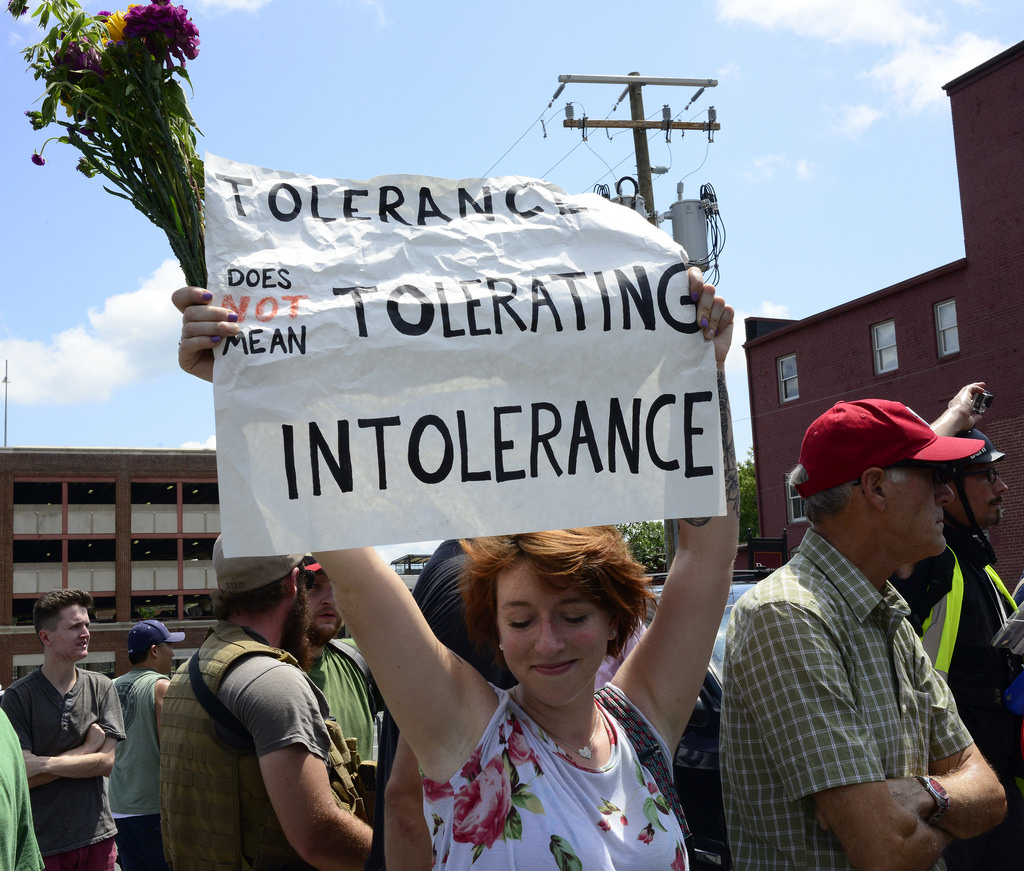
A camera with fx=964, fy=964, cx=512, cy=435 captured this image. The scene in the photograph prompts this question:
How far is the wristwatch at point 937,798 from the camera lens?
2447 millimetres

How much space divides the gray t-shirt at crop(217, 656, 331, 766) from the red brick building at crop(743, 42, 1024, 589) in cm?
2343

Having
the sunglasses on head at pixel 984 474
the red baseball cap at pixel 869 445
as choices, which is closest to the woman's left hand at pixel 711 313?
the red baseball cap at pixel 869 445

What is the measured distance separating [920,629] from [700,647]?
2054mm

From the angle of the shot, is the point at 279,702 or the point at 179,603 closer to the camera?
the point at 279,702

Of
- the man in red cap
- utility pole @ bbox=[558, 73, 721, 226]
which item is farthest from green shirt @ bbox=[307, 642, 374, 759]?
utility pole @ bbox=[558, 73, 721, 226]

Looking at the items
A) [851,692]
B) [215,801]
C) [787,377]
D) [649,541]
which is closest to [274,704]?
[215,801]

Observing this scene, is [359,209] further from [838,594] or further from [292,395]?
[838,594]

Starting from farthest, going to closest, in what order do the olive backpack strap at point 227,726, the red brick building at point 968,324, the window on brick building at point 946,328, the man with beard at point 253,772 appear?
the window on brick building at point 946,328 → the red brick building at point 968,324 → the olive backpack strap at point 227,726 → the man with beard at point 253,772

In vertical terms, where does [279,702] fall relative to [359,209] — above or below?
below

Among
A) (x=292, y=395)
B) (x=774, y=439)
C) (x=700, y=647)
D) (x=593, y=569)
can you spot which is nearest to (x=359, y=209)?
(x=292, y=395)

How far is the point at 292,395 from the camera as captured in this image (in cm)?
220

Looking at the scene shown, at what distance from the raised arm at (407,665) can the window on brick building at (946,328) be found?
2733 cm

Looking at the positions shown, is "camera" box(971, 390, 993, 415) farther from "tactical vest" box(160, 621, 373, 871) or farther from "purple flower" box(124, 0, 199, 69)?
"purple flower" box(124, 0, 199, 69)

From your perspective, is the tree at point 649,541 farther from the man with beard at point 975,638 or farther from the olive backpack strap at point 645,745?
the olive backpack strap at point 645,745
